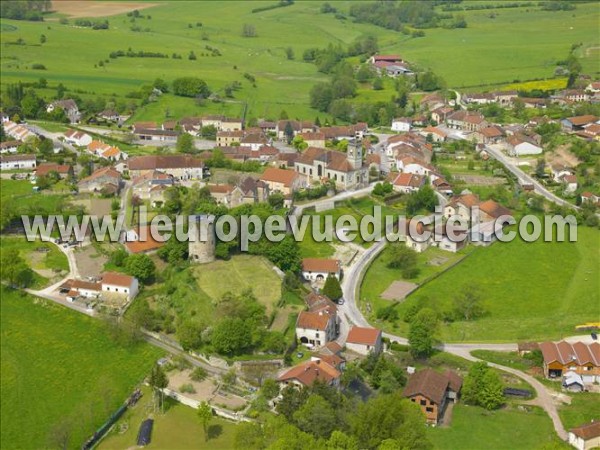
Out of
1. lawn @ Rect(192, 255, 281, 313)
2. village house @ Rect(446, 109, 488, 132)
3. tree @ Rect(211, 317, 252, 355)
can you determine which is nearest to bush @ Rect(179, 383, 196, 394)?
tree @ Rect(211, 317, 252, 355)

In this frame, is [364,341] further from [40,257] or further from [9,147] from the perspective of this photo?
[9,147]

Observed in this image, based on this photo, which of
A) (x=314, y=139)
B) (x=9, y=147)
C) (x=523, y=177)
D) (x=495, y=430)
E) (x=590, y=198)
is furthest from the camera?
(x=314, y=139)

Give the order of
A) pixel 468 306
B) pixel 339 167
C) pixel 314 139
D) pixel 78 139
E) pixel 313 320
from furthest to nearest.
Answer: pixel 314 139 < pixel 78 139 < pixel 339 167 < pixel 468 306 < pixel 313 320

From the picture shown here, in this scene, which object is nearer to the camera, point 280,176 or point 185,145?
point 280,176

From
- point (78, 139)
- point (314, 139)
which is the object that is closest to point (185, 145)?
point (78, 139)

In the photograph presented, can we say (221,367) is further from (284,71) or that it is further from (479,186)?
(284,71)

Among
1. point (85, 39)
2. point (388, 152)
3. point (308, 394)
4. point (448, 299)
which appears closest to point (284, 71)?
point (85, 39)
